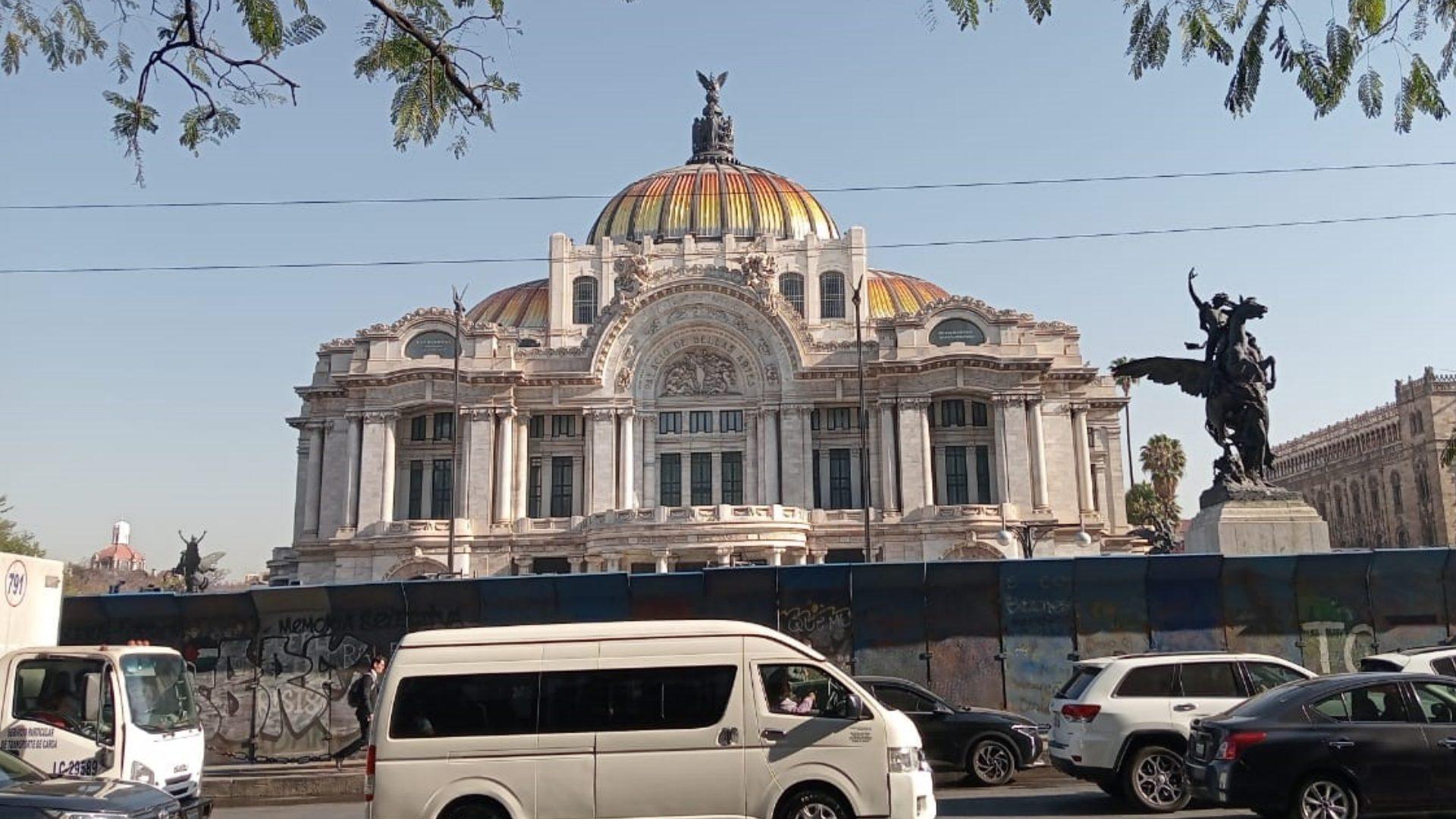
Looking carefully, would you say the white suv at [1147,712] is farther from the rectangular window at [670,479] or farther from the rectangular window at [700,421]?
the rectangular window at [700,421]

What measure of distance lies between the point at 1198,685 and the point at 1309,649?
950cm

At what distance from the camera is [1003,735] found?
16.5 meters

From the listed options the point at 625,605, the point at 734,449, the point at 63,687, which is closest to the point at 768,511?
the point at 734,449

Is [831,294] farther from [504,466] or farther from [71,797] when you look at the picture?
[71,797]

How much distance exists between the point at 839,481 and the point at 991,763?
144 feet

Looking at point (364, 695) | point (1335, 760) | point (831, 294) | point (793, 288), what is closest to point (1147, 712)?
point (1335, 760)

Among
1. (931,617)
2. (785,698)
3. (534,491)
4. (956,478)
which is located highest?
(956,478)

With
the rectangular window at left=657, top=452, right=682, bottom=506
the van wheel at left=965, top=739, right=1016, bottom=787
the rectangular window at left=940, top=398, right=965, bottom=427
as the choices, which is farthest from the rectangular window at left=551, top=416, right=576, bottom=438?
the van wheel at left=965, top=739, right=1016, bottom=787

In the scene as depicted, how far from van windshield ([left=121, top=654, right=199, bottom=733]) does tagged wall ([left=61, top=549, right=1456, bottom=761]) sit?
7.10 metres

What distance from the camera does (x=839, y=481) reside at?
197ft

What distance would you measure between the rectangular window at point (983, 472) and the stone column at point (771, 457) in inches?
413

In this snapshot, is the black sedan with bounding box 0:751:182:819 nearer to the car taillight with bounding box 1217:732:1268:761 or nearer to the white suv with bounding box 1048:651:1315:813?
the white suv with bounding box 1048:651:1315:813

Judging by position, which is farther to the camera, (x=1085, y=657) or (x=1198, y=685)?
(x=1085, y=657)

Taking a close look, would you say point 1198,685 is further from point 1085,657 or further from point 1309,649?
point 1309,649
